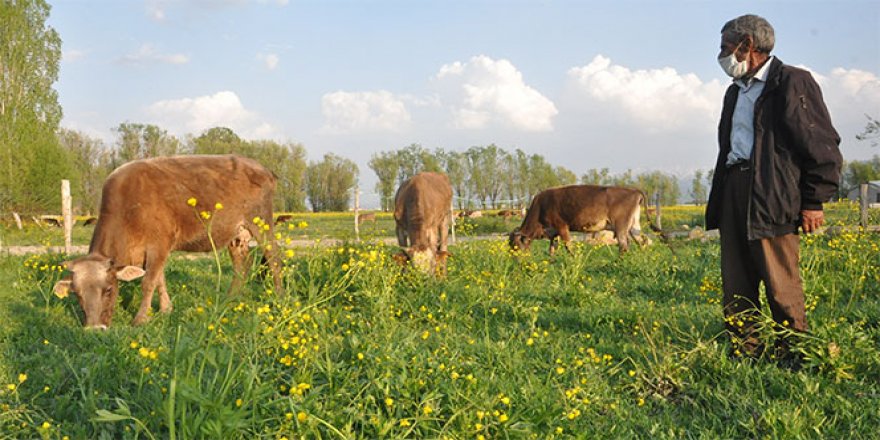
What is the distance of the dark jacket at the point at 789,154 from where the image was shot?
407 centimetres

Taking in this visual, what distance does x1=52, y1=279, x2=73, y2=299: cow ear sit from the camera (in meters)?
6.22

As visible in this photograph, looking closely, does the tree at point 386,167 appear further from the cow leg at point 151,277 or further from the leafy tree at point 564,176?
the cow leg at point 151,277

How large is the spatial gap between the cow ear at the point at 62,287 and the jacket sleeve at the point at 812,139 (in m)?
6.79

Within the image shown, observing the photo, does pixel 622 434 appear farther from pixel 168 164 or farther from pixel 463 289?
pixel 168 164

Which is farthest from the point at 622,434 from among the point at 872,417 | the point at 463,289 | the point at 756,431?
the point at 463,289

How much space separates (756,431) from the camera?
3.33 m

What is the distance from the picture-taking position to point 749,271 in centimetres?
458

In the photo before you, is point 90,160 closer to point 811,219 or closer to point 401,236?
point 401,236

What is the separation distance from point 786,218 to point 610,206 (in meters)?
9.80

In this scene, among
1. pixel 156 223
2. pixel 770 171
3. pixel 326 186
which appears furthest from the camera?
pixel 326 186

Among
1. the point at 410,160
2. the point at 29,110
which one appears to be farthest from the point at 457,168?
the point at 29,110

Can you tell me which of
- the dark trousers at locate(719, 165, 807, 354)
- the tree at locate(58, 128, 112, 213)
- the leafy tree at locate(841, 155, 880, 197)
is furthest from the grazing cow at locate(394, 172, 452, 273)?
the leafy tree at locate(841, 155, 880, 197)

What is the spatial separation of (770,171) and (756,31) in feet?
3.33

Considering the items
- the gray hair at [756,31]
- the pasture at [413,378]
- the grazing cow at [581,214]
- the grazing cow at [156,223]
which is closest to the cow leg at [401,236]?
the grazing cow at [581,214]
